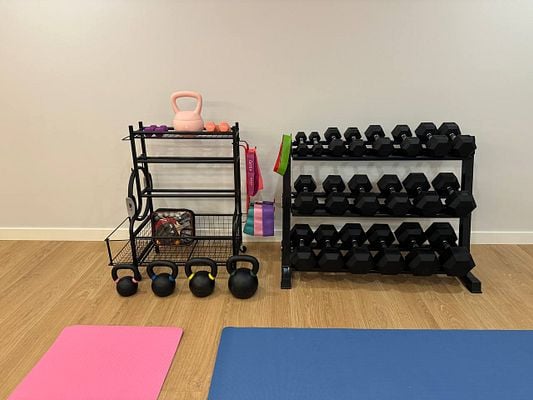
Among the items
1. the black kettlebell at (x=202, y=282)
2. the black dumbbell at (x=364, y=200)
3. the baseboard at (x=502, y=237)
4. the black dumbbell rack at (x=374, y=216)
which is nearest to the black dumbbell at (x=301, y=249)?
the black dumbbell rack at (x=374, y=216)

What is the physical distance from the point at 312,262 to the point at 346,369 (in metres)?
0.71

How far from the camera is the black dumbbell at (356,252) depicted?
2.25 metres

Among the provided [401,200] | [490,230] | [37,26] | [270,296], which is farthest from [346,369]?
[37,26]

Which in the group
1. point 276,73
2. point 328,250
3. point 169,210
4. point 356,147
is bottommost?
point 328,250

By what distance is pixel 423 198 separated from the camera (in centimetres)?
223

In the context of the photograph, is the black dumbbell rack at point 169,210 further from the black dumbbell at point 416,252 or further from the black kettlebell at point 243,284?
the black dumbbell at point 416,252

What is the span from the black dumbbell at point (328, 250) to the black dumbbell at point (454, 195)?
1.99 feet

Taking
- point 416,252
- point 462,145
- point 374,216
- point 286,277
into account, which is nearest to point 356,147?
point 374,216

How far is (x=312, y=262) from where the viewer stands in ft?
7.59

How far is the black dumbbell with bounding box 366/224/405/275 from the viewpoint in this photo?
2234mm

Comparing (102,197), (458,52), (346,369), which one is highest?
(458,52)

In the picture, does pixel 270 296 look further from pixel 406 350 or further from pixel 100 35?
pixel 100 35

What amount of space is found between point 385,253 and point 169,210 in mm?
1339

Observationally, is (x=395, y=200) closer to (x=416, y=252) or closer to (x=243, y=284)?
(x=416, y=252)
